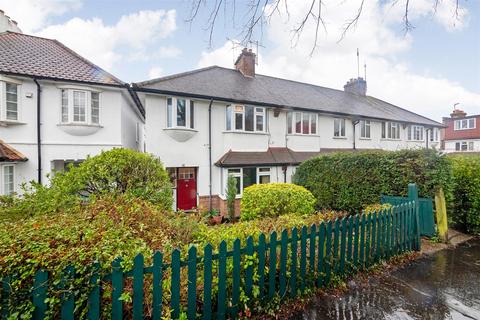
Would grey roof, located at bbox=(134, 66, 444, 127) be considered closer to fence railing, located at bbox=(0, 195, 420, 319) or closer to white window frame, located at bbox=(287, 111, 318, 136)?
white window frame, located at bbox=(287, 111, 318, 136)

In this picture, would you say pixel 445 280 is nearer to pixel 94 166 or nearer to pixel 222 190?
pixel 94 166

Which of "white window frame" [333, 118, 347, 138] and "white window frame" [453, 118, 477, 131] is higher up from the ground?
"white window frame" [453, 118, 477, 131]

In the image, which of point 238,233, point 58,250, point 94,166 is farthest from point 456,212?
point 94,166

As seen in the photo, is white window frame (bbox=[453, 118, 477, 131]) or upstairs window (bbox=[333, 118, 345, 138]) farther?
white window frame (bbox=[453, 118, 477, 131])

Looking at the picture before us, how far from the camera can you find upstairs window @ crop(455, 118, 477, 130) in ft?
110

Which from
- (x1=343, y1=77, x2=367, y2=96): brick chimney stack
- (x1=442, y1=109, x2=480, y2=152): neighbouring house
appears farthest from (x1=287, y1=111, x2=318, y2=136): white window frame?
(x1=442, y1=109, x2=480, y2=152): neighbouring house

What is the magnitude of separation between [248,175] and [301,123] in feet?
18.0

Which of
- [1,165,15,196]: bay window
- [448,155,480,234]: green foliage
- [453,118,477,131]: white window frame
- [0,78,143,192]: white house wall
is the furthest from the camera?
[453,118,477,131]: white window frame

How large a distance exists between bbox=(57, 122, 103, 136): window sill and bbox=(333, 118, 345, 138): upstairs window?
15384 mm

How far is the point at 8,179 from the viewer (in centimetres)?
959

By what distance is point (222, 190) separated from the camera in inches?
511

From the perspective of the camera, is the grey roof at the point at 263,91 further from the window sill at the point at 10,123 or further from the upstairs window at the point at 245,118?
the window sill at the point at 10,123

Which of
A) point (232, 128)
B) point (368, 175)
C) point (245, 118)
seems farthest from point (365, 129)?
point (232, 128)

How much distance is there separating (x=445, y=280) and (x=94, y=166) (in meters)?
8.15
